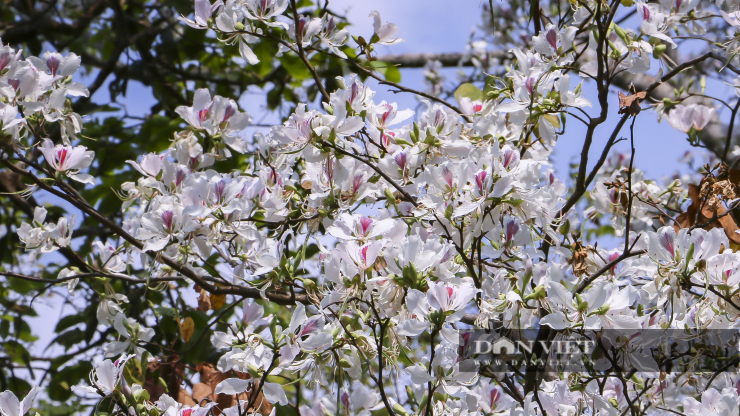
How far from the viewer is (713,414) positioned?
3.03 ft

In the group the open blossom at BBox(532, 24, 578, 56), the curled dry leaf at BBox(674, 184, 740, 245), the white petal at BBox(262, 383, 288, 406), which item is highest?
the open blossom at BBox(532, 24, 578, 56)

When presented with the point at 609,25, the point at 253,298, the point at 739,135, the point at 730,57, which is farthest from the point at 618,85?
the point at 253,298

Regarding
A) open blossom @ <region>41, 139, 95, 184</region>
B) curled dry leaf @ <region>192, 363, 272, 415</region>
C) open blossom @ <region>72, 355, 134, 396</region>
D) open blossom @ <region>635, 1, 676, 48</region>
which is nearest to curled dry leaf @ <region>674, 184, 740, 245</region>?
open blossom @ <region>635, 1, 676, 48</region>

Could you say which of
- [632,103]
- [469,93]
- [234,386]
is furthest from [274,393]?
[469,93]

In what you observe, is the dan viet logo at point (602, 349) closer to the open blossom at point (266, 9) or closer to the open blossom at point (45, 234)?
the open blossom at point (266, 9)

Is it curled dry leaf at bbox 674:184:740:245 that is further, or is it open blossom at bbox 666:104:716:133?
open blossom at bbox 666:104:716:133

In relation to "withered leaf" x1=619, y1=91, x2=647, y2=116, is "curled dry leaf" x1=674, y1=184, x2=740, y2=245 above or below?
below

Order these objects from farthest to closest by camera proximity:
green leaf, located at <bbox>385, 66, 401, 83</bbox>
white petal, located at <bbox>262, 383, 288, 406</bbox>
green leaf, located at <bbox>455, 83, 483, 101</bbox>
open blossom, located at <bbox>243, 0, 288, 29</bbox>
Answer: green leaf, located at <bbox>385, 66, 401, 83</bbox> → green leaf, located at <bbox>455, 83, 483, 101</bbox> → open blossom, located at <bbox>243, 0, 288, 29</bbox> → white petal, located at <bbox>262, 383, 288, 406</bbox>

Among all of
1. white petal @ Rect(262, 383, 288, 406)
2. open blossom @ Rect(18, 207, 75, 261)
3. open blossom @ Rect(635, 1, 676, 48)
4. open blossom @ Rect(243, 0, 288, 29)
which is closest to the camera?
white petal @ Rect(262, 383, 288, 406)

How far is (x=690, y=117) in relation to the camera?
1588 millimetres

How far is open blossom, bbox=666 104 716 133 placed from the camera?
158cm

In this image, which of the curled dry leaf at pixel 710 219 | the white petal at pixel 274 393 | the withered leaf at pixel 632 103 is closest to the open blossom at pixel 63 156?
the white petal at pixel 274 393

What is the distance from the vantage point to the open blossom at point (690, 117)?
158 cm

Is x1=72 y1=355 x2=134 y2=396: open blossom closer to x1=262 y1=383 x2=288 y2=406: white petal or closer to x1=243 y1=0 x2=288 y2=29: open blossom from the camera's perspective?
x1=262 y1=383 x2=288 y2=406: white petal
